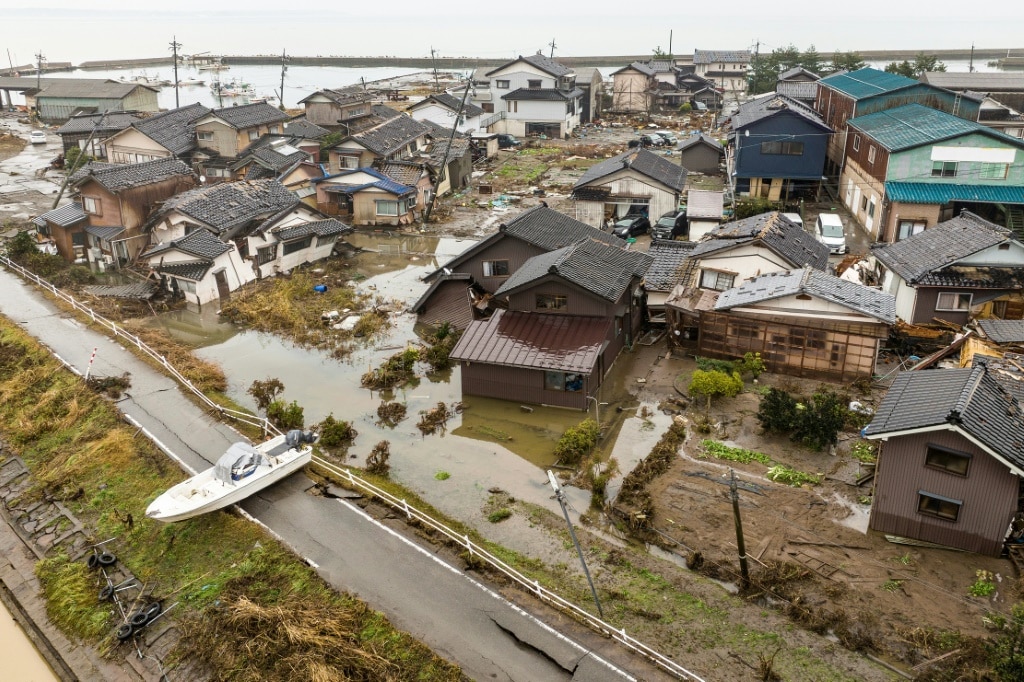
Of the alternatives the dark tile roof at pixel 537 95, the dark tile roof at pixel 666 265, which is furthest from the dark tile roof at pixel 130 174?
the dark tile roof at pixel 537 95

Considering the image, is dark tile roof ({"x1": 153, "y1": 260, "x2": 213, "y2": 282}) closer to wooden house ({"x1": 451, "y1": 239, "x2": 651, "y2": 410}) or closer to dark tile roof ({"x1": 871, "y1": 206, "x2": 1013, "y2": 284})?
wooden house ({"x1": 451, "y1": 239, "x2": 651, "y2": 410})

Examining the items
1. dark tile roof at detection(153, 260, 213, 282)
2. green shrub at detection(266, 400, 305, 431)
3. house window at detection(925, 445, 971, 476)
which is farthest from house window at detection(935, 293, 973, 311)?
dark tile roof at detection(153, 260, 213, 282)

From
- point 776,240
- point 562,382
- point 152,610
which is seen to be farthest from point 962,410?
point 152,610

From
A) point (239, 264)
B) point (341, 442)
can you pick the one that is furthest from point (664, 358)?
point (239, 264)

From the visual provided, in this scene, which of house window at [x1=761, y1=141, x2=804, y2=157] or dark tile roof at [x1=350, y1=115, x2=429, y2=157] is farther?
dark tile roof at [x1=350, y1=115, x2=429, y2=157]

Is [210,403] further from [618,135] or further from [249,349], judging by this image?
[618,135]

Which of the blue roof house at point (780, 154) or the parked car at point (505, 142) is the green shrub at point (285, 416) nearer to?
the blue roof house at point (780, 154)
